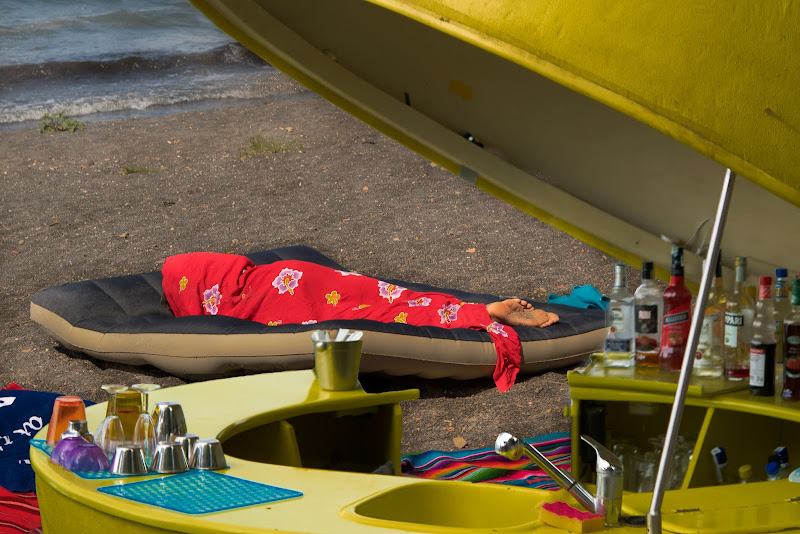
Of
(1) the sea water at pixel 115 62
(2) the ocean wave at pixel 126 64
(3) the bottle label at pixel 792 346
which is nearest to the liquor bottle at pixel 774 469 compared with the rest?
(3) the bottle label at pixel 792 346

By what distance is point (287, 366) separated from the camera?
4000 millimetres

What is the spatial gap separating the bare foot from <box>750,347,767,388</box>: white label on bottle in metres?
2.42

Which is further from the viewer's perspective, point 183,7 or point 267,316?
point 183,7

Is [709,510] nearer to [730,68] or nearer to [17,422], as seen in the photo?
[730,68]

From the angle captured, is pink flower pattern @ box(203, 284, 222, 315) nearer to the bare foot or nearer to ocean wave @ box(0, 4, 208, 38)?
the bare foot

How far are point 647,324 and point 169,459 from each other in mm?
1194

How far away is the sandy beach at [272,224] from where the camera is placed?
4.32 meters

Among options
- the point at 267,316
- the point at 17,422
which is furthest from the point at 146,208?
the point at 17,422

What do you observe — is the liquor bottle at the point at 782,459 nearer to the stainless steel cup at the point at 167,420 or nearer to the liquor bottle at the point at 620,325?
the liquor bottle at the point at 620,325

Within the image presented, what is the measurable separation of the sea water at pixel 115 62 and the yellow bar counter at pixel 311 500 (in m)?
9.76

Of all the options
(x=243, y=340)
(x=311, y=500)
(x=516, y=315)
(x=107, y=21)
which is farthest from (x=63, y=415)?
(x=107, y=21)

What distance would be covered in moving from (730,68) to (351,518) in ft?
2.94

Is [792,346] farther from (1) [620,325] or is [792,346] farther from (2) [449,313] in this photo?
(2) [449,313]

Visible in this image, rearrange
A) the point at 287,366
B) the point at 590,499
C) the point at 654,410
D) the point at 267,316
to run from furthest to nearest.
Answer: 1. the point at 267,316
2. the point at 287,366
3. the point at 654,410
4. the point at 590,499
